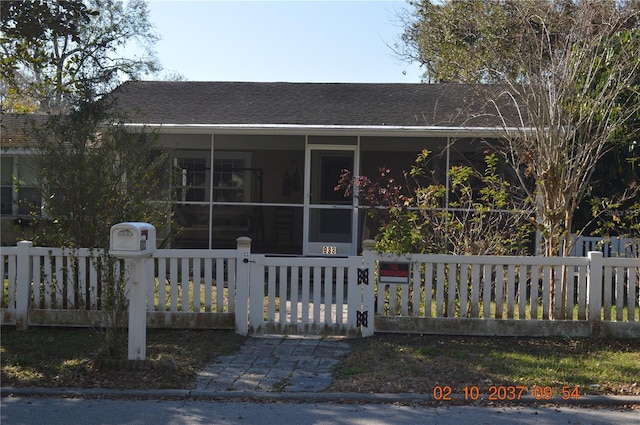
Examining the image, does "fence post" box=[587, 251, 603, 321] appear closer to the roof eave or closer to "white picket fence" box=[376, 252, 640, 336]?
"white picket fence" box=[376, 252, 640, 336]

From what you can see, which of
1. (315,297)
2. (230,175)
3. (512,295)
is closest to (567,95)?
(512,295)

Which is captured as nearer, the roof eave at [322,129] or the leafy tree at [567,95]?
the leafy tree at [567,95]

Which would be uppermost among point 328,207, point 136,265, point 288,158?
point 288,158

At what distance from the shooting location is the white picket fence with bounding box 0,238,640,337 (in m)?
7.67

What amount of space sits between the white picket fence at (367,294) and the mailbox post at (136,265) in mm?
1309

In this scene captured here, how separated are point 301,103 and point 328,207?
2670 millimetres

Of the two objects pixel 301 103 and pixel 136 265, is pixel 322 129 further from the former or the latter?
pixel 136 265

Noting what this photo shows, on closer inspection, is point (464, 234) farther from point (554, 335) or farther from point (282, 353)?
point (282, 353)

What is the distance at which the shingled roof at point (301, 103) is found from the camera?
13.3 m

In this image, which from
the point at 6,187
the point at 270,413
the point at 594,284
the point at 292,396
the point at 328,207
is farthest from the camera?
the point at 6,187

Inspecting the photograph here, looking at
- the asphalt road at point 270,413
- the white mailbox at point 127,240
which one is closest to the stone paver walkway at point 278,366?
the asphalt road at point 270,413

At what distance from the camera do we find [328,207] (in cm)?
1346

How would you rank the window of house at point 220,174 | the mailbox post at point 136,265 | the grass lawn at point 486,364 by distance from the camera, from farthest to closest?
the window of house at point 220,174 → the mailbox post at point 136,265 → the grass lawn at point 486,364

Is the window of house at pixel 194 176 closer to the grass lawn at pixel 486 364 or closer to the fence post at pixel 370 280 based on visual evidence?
the fence post at pixel 370 280
